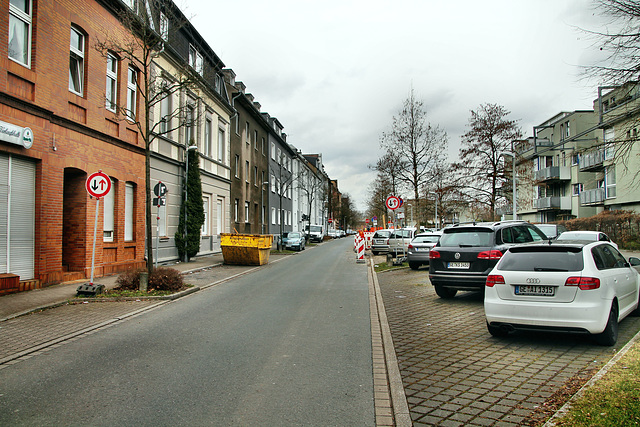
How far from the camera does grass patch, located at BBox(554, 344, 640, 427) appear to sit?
145 inches

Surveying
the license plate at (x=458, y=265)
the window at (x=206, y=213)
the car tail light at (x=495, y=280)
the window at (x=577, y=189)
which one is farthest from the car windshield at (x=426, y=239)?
the window at (x=577, y=189)

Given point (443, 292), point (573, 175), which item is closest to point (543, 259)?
point (443, 292)

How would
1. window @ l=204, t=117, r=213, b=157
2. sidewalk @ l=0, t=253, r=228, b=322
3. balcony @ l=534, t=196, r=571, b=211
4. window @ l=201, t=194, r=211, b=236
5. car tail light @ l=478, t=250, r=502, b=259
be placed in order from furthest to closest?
balcony @ l=534, t=196, r=571, b=211, window @ l=204, t=117, r=213, b=157, window @ l=201, t=194, r=211, b=236, car tail light @ l=478, t=250, r=502, b=259, sidewalk @ l=0, t=253, r=228, b=322

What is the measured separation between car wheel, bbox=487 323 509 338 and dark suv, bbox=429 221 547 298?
310cm

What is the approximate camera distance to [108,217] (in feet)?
51.8

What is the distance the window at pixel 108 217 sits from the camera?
15.5 m

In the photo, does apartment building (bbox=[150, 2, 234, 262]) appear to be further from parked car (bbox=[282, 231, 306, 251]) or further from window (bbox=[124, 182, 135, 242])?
parked car (bbox=[282, 231, 306, 251])

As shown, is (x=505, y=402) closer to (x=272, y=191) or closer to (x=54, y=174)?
(x=54, y=174)

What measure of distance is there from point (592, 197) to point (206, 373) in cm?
4248

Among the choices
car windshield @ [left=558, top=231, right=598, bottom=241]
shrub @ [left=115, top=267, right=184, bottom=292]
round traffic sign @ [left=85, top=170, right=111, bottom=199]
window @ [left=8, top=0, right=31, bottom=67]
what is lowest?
shrub @ [left=115, top=267, right=184, bottom=292]

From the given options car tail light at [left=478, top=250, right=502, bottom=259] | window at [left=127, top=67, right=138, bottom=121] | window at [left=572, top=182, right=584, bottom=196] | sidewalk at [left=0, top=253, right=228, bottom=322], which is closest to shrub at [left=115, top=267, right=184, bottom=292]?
sidewalk at [left=0, top=253, right=228, bottom=322]

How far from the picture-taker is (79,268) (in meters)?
14.0

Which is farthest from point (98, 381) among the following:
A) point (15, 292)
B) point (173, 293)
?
point (15, 292)

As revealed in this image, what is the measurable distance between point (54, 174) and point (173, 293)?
466 centimetres
